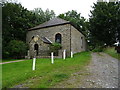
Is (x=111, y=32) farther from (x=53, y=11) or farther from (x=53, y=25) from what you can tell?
(x=53, y=11)

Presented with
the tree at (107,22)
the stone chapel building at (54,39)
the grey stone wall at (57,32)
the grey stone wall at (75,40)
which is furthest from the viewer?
the tree at (107,22)

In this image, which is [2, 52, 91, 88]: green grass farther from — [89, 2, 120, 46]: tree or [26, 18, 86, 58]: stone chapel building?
[89, 2, 120, 46]: tree

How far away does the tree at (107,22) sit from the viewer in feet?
52.7

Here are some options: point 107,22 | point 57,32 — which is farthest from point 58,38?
point 107,22

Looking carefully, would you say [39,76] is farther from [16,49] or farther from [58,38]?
[58,38]

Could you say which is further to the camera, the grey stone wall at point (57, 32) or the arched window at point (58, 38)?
the arched window at point (58, 38)

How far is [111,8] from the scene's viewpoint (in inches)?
640

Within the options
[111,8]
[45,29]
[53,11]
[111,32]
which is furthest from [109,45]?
[53,11]

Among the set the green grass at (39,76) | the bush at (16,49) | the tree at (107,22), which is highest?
the tree at (107,22)

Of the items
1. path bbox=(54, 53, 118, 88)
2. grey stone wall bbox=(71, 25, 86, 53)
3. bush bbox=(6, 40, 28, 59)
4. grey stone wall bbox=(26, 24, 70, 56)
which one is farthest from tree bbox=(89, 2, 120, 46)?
path bbox=(54, 53, 118, 88)

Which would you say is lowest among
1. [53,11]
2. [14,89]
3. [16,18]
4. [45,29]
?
[14,89]

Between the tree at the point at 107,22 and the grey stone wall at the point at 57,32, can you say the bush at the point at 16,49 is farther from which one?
the tree at the point at 107,22

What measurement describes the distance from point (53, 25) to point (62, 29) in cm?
168

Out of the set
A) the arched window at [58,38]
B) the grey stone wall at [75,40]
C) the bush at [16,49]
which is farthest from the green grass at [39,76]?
the arched window at [58,38]
